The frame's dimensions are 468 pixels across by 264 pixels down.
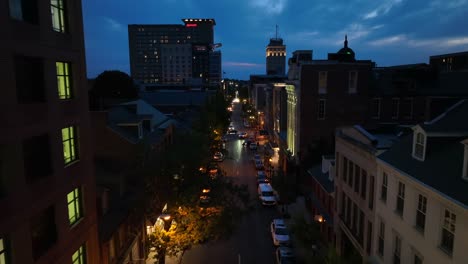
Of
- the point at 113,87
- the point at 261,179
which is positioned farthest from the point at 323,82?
the point at 113,87

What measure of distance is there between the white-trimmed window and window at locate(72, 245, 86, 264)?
107ft

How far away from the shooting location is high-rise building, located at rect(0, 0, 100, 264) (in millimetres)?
10320

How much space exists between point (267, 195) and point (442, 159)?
82.6ft

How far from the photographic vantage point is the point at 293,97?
1838 inches

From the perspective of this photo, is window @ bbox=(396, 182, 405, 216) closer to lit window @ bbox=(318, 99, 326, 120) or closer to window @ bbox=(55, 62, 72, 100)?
window @ bbox=(55, 62, 72, 100)

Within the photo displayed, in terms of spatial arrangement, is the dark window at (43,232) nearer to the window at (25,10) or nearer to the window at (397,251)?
the window at (25,10)

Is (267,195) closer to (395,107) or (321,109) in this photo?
(321,109)

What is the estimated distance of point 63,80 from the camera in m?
14.4

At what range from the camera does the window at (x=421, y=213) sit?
1423 cm

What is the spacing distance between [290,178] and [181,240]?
18.1 metres

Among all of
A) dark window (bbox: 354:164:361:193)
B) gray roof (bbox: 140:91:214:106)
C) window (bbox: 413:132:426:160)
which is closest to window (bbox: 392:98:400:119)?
Answer: dark window (bbox: 354:164:361:193)

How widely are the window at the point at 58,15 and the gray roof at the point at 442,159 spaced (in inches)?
663

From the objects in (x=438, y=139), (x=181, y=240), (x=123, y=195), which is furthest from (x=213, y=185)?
(x=438, y=139)

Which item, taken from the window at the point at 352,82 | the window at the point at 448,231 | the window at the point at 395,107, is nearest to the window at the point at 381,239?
the window at the point at 448,231
